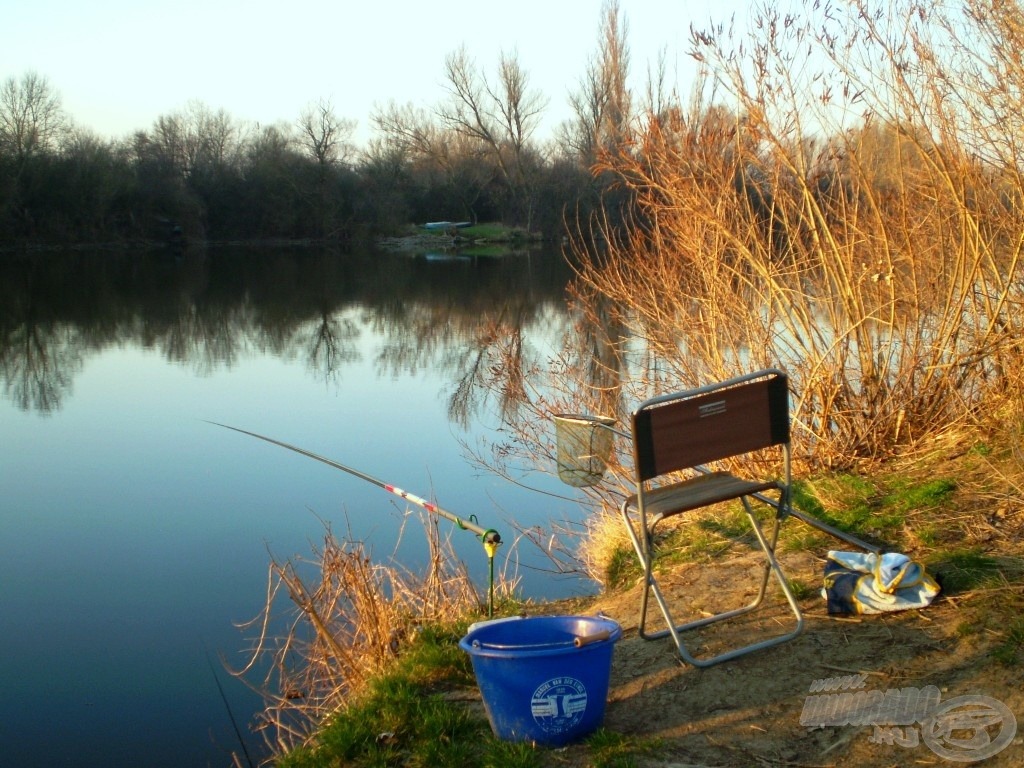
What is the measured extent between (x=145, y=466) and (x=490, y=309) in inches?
402

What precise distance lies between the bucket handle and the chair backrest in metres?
0.52

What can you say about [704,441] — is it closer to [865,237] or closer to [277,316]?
[865,237]

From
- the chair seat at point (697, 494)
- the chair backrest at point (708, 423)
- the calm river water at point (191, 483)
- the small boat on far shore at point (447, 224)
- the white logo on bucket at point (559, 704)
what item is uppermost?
the small boat on far shore at point (447, 224)

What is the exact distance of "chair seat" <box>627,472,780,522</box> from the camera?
140 inches

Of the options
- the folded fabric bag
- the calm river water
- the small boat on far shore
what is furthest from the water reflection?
the small boat on far shore

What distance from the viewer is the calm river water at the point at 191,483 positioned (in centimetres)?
557

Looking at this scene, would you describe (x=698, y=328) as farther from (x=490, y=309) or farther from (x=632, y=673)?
(x=490, y=309)

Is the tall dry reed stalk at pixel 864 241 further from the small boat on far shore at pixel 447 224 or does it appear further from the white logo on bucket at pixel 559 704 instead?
the small boat on far shore at pixel 447 224

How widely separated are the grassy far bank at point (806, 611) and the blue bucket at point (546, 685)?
0.06 m

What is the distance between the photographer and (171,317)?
72.2 feet

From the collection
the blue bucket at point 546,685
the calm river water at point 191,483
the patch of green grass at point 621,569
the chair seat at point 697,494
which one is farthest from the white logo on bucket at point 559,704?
the calm river water at point 191,483

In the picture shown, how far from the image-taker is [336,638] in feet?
17.7

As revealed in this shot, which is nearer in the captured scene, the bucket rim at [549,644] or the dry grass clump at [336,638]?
the bucket rim at [549,644]

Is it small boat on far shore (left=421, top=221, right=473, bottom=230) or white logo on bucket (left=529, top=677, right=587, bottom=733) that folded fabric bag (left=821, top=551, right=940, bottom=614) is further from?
small boat on far shore (left=421, top=221, right=473, bottom=230)
